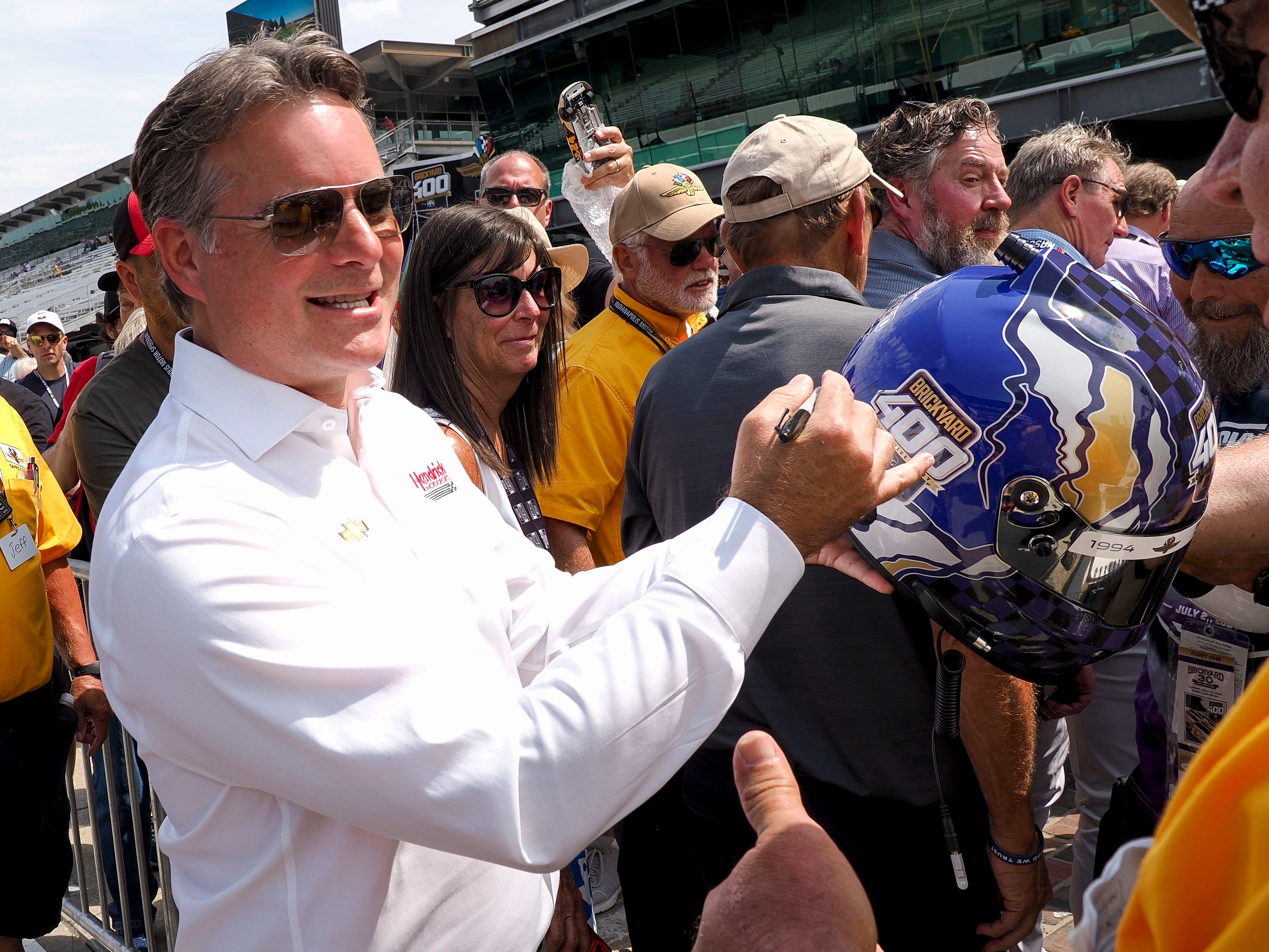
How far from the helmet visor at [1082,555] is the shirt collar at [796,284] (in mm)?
1035

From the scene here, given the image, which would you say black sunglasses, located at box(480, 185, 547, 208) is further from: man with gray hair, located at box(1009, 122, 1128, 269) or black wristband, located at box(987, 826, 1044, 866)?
black wristband, located at box(987, 826, 1044, 866)

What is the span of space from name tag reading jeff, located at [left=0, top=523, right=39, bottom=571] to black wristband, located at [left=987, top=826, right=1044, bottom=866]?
3084 millimetres

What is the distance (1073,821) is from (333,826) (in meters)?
3.78

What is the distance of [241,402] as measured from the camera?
5.37ft

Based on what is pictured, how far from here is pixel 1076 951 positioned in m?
0.92

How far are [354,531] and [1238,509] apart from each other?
1.46 m

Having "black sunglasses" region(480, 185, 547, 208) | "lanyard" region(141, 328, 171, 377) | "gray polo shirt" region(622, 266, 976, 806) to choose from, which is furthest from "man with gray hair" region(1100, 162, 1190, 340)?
"lanyard" region(141, 328, 171, 377)

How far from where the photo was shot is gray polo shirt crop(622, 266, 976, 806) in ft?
7.25

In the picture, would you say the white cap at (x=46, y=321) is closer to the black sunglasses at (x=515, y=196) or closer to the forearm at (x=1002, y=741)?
the black sunglasses at (x=515, y=196)

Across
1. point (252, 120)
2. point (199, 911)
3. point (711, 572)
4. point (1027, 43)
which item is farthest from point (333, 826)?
point (1027, 43)

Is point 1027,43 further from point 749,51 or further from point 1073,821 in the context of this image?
point 1073,821

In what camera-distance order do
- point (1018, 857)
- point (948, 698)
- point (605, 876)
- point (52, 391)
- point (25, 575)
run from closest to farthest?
point (948, 698) → point (1018, 857) → point (25, 575) → point (605, 876) → point (52, 391)

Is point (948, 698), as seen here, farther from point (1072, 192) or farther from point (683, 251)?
point (1072, 192)

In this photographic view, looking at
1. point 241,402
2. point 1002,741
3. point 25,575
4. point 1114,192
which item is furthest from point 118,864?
point 1114,192
